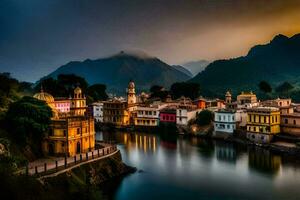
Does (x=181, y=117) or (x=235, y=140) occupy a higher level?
(x=181, y=117)

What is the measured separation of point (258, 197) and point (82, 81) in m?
52.5

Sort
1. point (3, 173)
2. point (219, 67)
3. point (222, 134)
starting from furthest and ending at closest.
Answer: point (219, 67), point (222, 134), point (3, 173)

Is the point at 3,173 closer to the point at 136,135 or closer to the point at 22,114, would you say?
the point at 22,114

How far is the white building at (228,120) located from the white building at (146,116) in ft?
38.2

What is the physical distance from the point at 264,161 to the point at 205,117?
17.1m

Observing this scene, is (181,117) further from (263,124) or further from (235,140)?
(263,124)

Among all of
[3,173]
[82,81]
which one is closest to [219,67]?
[82,81]

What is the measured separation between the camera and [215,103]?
63625 mm

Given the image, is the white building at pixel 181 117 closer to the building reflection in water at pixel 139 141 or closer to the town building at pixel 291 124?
the building reflection in water at pixel 139 141

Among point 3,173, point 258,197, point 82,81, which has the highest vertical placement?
point 82,81

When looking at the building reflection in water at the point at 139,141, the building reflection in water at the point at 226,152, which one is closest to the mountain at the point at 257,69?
the building reflection in water at the point at 139,141

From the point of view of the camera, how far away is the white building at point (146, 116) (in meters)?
59.4

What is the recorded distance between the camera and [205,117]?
171 ft

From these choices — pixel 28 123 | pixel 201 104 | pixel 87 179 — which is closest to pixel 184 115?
pixel 201 104
